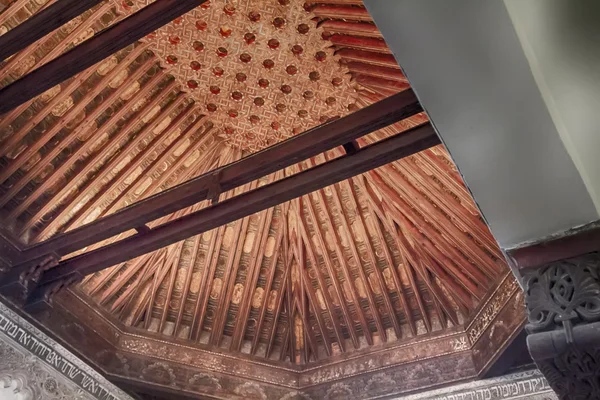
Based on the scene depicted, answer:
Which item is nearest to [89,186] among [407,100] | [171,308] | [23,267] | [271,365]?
[23,267]

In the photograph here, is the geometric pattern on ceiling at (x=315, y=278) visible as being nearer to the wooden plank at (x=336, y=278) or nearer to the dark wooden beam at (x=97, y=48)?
the wooden plank at (x=336, y=278)

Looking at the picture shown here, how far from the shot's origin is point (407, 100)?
4637 millimetres

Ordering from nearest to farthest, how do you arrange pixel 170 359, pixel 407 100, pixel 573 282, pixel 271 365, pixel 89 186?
pixel 573 282 < pixel 407 100 < pixel 89 186 < pixel 170 359 < pixel 271 365

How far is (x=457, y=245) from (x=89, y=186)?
176 inches

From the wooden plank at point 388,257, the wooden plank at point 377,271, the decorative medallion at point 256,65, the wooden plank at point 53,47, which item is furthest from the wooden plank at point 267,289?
the wooden plank at point 53,47

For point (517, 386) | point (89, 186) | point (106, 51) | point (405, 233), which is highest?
point (106, 51)

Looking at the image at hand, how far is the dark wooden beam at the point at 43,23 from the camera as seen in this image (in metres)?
4.67

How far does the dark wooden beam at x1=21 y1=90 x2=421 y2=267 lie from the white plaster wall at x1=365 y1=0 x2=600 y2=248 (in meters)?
1.85

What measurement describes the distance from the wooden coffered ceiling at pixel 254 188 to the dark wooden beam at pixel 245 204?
22 cm

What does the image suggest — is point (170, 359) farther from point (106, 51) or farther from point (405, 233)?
point (106, 51)

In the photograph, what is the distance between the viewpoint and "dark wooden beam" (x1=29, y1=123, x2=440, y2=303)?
16.3ft

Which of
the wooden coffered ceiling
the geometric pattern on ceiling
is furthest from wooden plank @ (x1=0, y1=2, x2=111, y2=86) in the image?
the geometric pattern on ceiling

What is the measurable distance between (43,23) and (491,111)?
3738 mm

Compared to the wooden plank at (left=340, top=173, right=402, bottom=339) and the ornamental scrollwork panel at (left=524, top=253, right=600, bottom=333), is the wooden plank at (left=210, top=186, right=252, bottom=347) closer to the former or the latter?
the wooden plank at (left=340, top=173, right=402, bottom=339)
